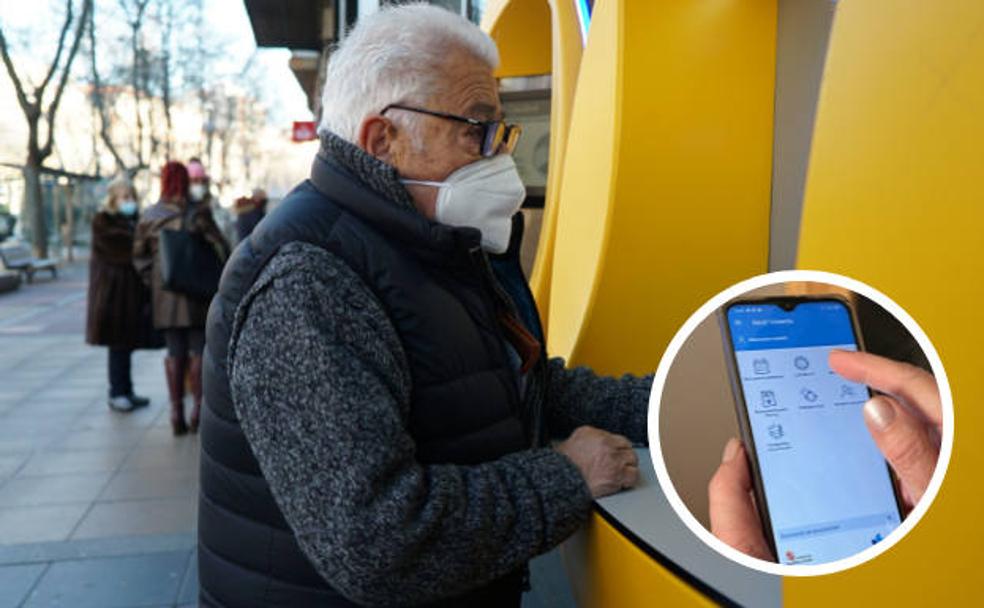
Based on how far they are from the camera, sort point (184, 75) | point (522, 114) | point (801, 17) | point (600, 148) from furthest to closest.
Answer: point (184, 75), point (522, 114), point (600, 148), point (801, 17)

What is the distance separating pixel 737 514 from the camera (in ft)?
3.32

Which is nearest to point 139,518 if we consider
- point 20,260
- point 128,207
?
point 128,207

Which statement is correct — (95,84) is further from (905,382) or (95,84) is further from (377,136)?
(905,382)

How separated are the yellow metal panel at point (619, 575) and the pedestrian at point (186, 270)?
459cm

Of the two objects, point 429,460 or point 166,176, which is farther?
point 166,176

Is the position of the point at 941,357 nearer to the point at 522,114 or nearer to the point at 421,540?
the point at 421,540

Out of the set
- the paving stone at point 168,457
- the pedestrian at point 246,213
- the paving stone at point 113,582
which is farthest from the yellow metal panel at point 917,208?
the pedestrian at point 246,213

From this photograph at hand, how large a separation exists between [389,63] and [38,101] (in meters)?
20.8

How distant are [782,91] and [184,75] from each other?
96.3 feet

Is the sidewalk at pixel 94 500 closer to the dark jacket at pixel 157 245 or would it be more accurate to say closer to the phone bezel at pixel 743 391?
the dark jacket at pixel 157 245

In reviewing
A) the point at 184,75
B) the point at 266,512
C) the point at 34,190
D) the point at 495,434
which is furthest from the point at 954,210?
the point at 184,75

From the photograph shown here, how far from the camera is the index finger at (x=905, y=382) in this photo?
33.6 inches

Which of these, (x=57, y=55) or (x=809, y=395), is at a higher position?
(x=57, y=55)

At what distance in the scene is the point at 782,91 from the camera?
9.08ft
